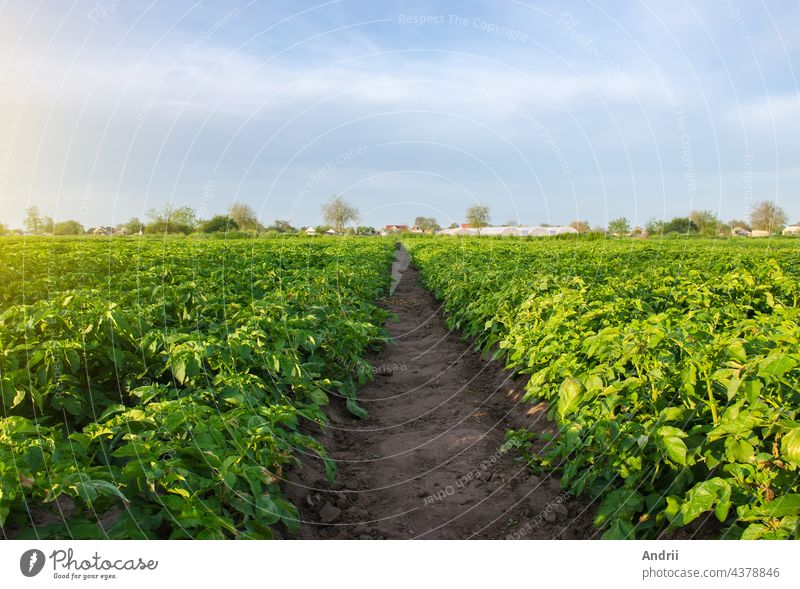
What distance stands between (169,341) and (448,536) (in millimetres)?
2488

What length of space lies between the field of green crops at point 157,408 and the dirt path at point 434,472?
38cm

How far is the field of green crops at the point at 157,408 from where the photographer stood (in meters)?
2.46

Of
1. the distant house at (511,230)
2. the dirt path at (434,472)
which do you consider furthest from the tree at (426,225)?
the dirt path at (434,472)

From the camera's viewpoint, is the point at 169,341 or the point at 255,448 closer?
the point at 255,448

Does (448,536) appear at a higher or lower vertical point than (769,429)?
lower

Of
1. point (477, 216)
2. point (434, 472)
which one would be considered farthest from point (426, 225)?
point (434, 472)

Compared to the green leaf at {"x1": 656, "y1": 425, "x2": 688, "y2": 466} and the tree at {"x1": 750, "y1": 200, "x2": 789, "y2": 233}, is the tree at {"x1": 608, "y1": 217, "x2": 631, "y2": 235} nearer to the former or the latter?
the tree at {"x1": 750, "y1": 200, "x2": 789, "y2": 233}

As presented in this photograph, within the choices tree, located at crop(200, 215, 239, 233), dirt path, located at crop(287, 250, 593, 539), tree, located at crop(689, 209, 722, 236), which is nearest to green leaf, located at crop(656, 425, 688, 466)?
dirt path, located at crop(287, 250, 593, 539)

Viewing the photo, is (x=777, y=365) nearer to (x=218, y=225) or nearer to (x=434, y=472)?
(x=434, y=472)

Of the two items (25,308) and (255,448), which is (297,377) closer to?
(255,448)

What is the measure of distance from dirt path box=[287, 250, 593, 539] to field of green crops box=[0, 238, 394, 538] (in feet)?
1.23

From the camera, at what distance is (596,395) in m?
3.94
